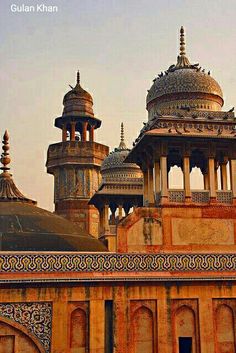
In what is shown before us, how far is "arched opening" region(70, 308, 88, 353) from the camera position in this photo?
1161 cm

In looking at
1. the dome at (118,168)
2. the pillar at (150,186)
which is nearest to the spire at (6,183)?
the pillar at (150,186)

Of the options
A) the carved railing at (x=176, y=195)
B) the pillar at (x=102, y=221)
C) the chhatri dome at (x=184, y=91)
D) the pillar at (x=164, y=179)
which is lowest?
the carved railing at (x=176, y=195)

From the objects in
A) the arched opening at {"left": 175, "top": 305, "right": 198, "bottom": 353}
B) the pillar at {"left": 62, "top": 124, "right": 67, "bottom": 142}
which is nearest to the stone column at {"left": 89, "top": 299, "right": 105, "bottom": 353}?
the arched opening at {"left": 175, "top": 305, "right": 198, "bottom": 353}

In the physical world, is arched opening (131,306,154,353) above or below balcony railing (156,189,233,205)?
below

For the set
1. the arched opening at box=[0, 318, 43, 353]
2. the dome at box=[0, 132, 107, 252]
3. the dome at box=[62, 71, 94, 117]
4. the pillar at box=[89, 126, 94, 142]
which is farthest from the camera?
the dome at box=[62, 71, 94, 117]

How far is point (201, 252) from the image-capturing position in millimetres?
12578

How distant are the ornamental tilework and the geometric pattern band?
0.77 metres

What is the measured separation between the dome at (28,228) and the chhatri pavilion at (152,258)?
3cm

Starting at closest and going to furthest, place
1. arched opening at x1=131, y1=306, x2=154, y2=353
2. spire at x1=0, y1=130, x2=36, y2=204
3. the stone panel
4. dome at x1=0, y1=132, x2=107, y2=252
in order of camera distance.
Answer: arched opening at x1=131, y1=306, x2=154, y2=353, dome at x1=0, y1=132, x2=107, y2=252, the stone panel, spire at x1=0, y1=130, x2=36, y2=204

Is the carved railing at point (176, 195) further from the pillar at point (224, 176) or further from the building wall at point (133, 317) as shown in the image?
the building wall at point (133, 317)

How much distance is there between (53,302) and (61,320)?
1.43 ft

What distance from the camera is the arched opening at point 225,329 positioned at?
12297mm

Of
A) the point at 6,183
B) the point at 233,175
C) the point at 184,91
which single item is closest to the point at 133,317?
the point at 233,175

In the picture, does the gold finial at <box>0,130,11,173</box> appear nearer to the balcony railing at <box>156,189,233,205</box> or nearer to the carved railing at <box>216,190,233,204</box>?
the balcony railing at <box>156,189,233,205</box>
